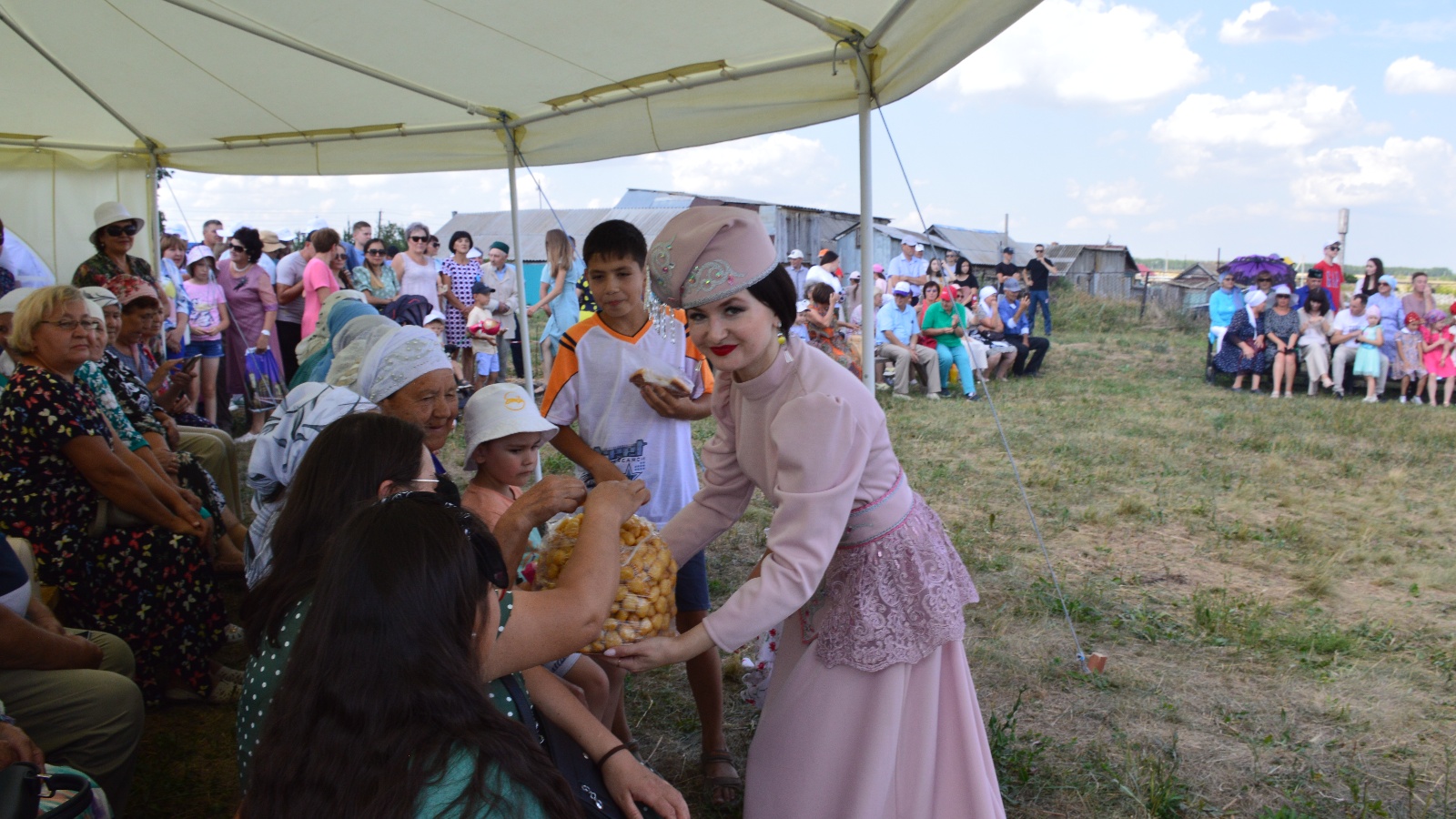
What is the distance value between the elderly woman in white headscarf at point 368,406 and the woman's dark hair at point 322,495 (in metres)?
0.89

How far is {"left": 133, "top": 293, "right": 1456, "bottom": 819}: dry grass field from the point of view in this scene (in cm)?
323

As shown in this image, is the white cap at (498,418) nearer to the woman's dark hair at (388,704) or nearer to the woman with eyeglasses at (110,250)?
the woman's dark hair at (388,704)

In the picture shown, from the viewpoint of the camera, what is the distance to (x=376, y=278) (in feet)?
30.3

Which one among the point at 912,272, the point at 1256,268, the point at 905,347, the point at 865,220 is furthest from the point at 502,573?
the point at 1256,268

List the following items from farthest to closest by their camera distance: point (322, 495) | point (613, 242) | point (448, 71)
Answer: point (448, 71) → point (613, 242) → point (322, 495)

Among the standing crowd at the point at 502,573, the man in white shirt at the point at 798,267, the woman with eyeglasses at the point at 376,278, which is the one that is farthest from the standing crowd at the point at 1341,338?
the standing crowd at the point at 502,573

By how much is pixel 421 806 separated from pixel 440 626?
0.25 meters

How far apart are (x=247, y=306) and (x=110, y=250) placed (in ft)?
9.48

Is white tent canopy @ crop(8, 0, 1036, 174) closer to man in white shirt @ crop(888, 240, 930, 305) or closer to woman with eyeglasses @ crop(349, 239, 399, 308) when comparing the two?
woman with eyeglasses @ crop(349, 239, 399, 308)

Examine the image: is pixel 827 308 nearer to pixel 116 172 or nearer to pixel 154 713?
pixel 116 172

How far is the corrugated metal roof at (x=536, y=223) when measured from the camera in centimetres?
2756

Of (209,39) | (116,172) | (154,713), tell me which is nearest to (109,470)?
(154,713)

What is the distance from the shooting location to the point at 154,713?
373cm
